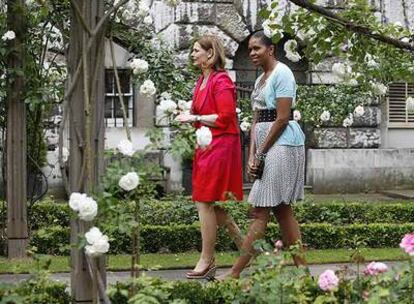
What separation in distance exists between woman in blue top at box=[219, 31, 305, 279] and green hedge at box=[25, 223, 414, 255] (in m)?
2.17

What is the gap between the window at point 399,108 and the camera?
1853 cm

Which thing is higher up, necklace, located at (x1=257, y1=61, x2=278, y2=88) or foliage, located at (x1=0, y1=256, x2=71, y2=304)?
necklace, located at (x1=257, y1=61, x2=278, y2=88)

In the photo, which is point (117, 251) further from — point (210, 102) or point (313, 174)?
point (313, 174)

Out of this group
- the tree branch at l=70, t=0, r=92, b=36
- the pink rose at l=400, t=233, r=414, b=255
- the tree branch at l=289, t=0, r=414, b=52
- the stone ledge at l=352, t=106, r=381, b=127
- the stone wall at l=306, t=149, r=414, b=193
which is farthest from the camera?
the stone ledge at l=352, t=106, r=381, b=127

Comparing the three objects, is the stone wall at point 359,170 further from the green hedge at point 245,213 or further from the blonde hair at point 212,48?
the blonde hair at point 212,48

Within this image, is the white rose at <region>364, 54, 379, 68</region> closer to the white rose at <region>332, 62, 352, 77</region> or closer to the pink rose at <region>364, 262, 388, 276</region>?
the white rose at <region>332, 62, 352, 77</region>

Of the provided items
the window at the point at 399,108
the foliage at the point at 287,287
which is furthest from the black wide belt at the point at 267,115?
the window at the point at 399,108

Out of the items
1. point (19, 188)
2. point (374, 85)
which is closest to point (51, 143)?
point (19, 188)

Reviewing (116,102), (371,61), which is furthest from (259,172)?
(116,102)

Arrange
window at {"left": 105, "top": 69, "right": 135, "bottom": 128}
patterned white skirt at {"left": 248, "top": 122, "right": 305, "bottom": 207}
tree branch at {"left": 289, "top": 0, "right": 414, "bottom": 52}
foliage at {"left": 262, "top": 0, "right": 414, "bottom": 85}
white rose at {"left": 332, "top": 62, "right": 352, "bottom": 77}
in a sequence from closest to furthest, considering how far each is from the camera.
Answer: tree branch at {"left": 289, "top": 0, "right": 414, "bottom": 52} < foliage at {"left": 262, "top": 0, "right": 414, "bottom": 85} < patterned white skirt at {"left": 248, "top": 122, "right": 305, "bottom": 207} < white rose at {"left": 332, "top": 62, "right": 352, "bottom": 77} < window at {"left": 105, "top": 69, "right": 135, "bottom": 128}

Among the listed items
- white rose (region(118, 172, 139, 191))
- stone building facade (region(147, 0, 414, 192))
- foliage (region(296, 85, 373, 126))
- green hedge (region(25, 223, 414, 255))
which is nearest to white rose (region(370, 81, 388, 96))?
green hedge (region(25, 223, 414, 255))

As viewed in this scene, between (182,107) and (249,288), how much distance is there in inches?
44.8

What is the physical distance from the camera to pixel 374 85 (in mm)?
8242

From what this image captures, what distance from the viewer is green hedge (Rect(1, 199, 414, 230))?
10.3 m
